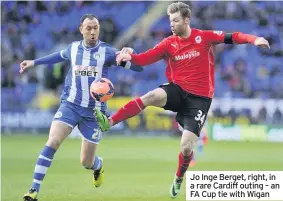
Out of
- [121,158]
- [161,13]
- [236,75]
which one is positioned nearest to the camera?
[121,158]

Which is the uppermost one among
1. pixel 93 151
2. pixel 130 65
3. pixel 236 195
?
pixel 130 65

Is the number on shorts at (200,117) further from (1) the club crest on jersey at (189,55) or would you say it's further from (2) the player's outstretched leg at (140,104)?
(1) the club crest on jersey at (189,55)

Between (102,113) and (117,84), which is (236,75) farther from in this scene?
(102,113)

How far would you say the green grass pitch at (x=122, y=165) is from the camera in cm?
1047

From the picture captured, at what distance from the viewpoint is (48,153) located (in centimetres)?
887

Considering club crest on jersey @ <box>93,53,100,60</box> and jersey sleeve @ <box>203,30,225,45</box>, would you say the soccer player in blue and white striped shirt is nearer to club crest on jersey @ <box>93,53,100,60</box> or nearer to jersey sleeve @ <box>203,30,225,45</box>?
club crest on jersey @ <box>93,53,100,60</box>

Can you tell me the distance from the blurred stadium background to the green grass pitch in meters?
0.02

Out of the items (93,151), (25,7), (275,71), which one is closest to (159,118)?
(275,71)

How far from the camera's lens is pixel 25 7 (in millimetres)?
28391

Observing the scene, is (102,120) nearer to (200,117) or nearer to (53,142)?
(53,142)

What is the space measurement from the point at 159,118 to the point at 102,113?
1478 cm
